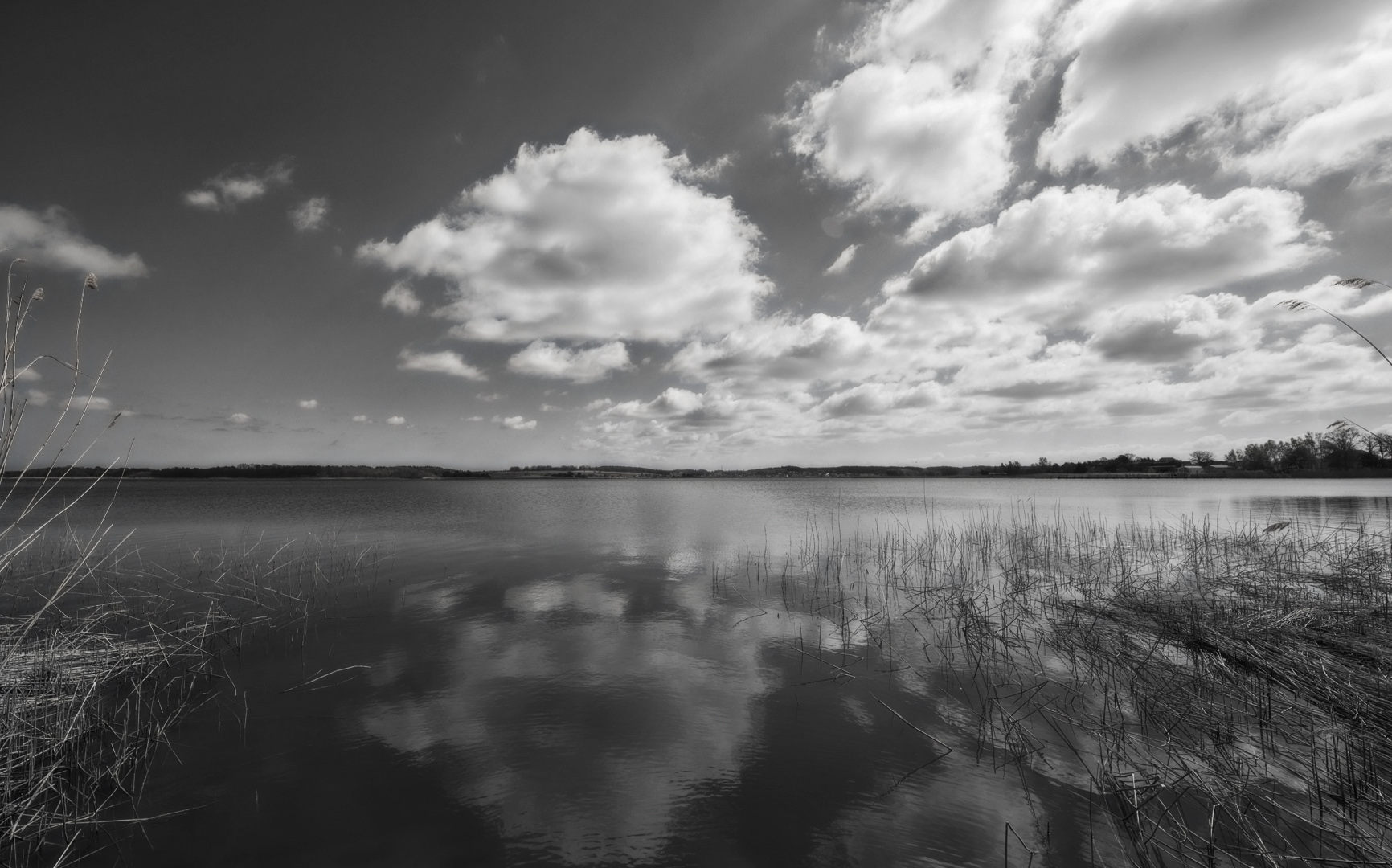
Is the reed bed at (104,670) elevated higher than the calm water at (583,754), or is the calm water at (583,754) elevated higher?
the reed bed at (104,670)

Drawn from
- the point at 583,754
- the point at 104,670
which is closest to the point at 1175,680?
the point at 583,754

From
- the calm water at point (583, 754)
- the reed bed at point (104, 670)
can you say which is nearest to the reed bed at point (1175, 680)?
the calm water at point (583, 754)

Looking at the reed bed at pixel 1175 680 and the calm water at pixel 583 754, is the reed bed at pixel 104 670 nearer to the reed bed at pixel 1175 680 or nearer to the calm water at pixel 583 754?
the calm water at pixel 583 754

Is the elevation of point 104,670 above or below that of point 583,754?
above

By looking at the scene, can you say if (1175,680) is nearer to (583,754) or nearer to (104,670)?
(583,754)

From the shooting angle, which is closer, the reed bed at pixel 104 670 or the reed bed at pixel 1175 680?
the reed bed at pixel 1175 680

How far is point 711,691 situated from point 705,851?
3.29 m

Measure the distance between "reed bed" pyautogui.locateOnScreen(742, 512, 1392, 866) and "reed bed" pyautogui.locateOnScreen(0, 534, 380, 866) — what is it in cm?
889

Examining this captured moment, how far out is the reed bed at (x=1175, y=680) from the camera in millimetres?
4910

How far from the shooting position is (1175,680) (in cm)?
782

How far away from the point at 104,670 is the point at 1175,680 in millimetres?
15323

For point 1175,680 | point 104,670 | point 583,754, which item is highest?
point 104,670

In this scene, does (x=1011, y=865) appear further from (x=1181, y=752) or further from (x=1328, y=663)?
(x=1328, y=663)

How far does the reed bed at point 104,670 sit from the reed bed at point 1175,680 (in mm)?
8891
